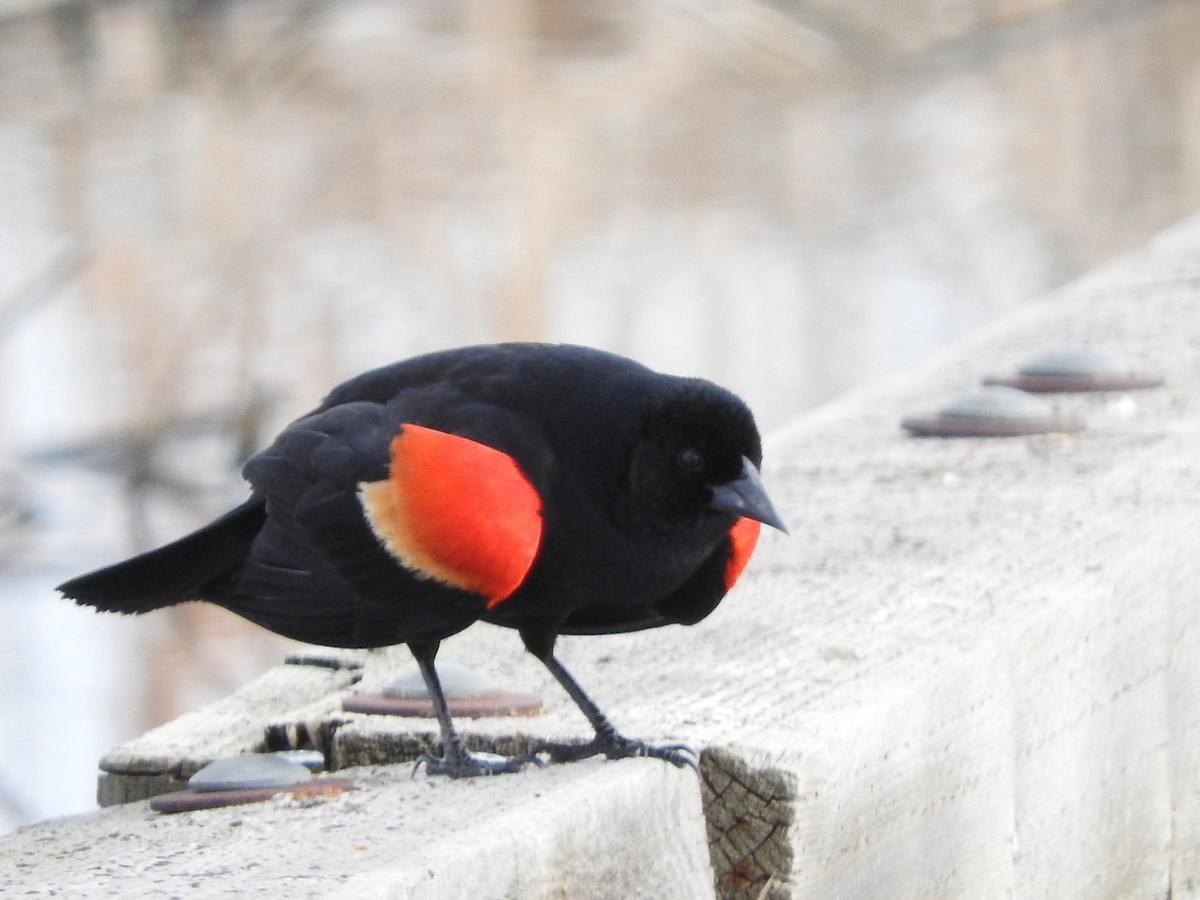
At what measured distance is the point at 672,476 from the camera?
5.49ft

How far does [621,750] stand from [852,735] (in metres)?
0.21

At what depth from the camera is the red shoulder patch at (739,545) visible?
172cm

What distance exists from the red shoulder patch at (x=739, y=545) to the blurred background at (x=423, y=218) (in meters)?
3.58

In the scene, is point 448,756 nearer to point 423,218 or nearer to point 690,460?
point 690,460

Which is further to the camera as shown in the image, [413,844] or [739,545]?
[739,545]

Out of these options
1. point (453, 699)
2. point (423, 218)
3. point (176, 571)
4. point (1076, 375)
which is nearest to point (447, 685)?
point (453, 699)

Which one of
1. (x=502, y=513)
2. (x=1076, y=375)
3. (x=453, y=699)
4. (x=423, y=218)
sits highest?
(x=423, y=218)

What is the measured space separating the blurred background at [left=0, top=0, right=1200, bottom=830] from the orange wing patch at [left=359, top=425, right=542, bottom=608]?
352cm

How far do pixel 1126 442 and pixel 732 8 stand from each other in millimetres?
5189

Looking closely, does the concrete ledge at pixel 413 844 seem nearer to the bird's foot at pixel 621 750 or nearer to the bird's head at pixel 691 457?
the bird's foot at pixel 621 750

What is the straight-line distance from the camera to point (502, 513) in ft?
5.24

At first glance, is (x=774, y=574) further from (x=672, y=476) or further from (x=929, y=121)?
(x=929, y=121)

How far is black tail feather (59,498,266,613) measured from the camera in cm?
177

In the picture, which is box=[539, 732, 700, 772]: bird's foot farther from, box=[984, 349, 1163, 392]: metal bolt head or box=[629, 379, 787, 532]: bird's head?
box=[984, 349, 1163, 392]: metal bolt head
